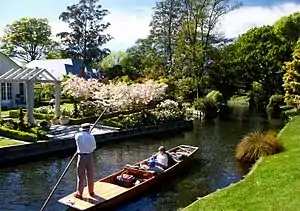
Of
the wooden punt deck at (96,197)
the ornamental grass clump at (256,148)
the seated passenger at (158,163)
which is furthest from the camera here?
the ornamental grass clump at (256,148)

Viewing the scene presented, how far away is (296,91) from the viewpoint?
36188mm

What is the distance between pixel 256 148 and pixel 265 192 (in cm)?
747

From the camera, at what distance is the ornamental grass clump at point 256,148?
750 inches

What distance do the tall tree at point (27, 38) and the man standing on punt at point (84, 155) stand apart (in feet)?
196

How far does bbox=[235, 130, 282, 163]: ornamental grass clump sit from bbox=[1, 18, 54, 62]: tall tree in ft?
183

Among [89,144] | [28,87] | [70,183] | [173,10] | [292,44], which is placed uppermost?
[173,10]

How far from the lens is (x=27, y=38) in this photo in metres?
68.4

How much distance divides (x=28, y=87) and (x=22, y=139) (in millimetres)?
4906

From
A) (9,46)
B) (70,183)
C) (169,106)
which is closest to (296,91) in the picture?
(169,106)

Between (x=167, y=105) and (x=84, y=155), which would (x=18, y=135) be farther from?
(x=167, y=105)

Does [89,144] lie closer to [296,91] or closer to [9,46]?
[296,91]

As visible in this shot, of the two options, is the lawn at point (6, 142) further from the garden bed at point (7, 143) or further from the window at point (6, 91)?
the window at point (6, 91)

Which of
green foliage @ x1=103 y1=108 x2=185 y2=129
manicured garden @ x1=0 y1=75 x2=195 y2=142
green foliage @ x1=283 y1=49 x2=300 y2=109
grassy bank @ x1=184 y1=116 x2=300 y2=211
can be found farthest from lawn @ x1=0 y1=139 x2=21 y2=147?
green foliage @ x1=283 y1=49 x2=300 y2=109

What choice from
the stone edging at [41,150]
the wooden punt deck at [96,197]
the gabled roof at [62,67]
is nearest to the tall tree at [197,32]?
the gabled roof at [62,67]
